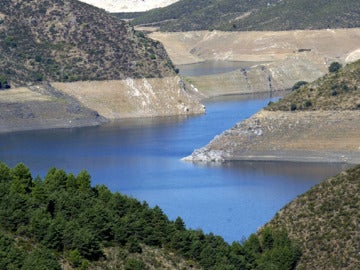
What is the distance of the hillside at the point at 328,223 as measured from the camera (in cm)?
4862

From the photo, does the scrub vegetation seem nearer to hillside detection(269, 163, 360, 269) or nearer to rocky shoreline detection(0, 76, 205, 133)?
hillside detection(269, 163, 360, 269)

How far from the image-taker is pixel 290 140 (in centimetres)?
9025

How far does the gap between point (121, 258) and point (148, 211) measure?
5.43 m

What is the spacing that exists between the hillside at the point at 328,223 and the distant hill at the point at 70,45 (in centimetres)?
6911

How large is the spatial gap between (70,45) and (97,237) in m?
84.3

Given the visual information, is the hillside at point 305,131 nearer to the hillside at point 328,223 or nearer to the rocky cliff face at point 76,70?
the rocky cliff face at point 76,70

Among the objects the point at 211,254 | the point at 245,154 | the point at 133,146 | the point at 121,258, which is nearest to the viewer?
the point at 121,258

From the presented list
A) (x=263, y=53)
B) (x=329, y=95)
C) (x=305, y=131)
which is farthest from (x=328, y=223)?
(x=263, y=53)

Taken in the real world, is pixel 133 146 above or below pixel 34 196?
below

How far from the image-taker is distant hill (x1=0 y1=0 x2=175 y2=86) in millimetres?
123625

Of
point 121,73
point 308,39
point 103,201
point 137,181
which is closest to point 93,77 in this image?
point 121,73

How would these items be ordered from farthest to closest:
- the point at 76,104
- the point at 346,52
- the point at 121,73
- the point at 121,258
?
the point at 346,52
the point at 121,73
the point at 76,104
the point at 121,258

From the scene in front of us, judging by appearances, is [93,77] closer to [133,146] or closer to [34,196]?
[133,146]

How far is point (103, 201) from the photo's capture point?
161 ft
